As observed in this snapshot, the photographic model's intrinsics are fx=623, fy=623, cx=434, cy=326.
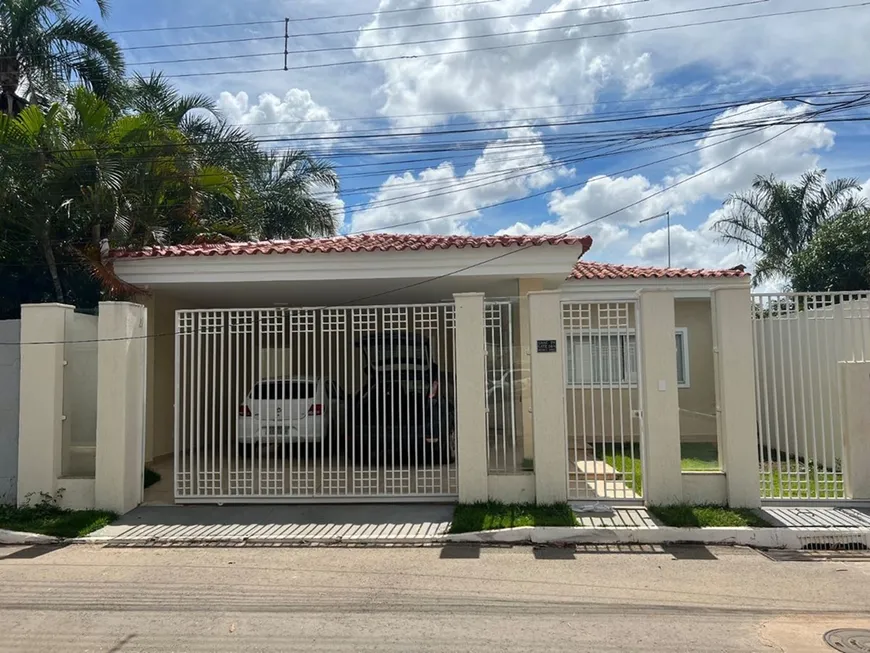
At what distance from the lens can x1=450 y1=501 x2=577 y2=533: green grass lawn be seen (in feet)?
21.6

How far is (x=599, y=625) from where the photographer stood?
14.1ft

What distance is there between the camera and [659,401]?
7160 mm

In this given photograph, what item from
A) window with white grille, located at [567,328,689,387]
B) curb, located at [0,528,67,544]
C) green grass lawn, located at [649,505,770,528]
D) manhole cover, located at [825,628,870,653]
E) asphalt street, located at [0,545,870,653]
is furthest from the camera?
window with white grille, located at [567,328,689,387]

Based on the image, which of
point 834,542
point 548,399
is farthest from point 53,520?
point 834,542

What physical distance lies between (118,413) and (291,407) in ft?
6.61

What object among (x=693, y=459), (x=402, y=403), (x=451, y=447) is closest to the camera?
(x=693, y=459)

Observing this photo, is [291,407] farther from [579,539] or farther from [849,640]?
[849,640]

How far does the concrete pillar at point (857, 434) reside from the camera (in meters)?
7.16

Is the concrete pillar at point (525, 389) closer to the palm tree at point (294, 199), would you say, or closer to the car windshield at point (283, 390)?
the car windshield at point (283, 390)

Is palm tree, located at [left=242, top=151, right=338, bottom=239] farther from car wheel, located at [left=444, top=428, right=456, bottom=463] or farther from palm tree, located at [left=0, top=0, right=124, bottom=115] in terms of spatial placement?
Answer: car wheel, located at [left=444, top=428, right=456, bottom=463]

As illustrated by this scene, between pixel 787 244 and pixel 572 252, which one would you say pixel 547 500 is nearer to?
pixel 572 252

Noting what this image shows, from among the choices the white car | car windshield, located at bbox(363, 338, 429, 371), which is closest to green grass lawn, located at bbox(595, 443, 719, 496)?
car windshield, located at bbox(363, 338, 429, 371)

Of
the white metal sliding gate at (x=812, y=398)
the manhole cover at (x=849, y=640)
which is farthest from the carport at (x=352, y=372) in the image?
the manhole cover at (x=849, y=640)

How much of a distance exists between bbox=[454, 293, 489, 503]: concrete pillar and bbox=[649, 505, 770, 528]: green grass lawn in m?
1.99
